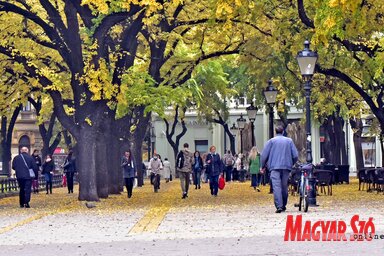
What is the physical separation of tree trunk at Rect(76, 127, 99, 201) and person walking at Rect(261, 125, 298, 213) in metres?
8.87

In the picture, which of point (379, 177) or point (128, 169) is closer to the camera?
point (379, 177)

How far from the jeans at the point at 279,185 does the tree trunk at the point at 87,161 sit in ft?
30.2

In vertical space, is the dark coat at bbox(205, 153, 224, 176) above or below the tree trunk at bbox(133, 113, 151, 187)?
below

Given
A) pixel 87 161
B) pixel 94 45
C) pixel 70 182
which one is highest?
pixel 94 45

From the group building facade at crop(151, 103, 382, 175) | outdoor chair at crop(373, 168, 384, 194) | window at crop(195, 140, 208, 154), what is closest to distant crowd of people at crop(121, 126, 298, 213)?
outdoor chair at crop(373, 168, 384, 194)

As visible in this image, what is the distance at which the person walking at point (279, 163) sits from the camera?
2264 cm

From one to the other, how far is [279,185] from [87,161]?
935 centimetres

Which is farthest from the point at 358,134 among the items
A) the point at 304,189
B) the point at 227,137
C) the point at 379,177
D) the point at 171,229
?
Answer: the point at 171,229

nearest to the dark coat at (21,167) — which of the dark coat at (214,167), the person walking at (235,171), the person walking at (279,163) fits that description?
the dark coat at (214,167)

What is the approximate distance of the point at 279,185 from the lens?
22.6 meters

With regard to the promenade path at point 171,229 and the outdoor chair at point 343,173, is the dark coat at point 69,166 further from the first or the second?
the promenade path at point 171,229

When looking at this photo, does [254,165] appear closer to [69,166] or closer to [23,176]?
[69,166]

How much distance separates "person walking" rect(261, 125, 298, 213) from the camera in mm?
22641

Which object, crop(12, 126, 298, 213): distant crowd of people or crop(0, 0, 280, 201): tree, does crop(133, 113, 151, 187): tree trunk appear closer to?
crop(12, 126, 298, 213): distant crowd of people
